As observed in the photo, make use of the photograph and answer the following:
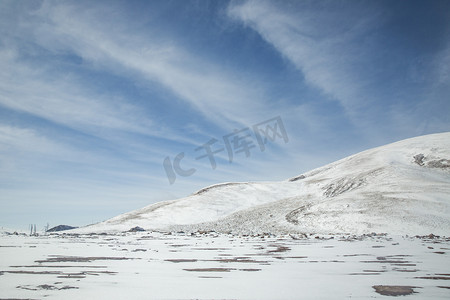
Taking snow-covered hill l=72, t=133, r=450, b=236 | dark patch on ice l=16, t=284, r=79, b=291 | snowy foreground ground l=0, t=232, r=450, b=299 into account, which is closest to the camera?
snowy foreground ground l=0, t=232, r=450, b=299

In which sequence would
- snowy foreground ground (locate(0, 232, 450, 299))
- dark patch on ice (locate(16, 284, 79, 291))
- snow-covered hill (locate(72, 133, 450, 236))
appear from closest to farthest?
1. snowy foreground ground (locate(0, 232, 450, 299))
2. dark patch on ice (locate(16, 284, 79, 291))
3. snow-covered hill (locate(72, 133, 450, 236))

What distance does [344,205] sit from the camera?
3941 centimetres

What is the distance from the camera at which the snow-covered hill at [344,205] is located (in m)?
31.8

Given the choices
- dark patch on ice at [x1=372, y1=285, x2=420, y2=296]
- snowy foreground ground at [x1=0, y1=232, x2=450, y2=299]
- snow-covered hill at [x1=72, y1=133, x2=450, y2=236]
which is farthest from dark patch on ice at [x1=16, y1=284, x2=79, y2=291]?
snow-covered hill at [x1=72, y1=133, x2=450, y2=236]

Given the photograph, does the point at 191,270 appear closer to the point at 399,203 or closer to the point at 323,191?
the point at 399,203

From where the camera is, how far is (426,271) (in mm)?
5988

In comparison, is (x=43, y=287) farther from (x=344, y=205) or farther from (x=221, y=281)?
(x=344, y=205)

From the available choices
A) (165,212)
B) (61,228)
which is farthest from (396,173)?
(61,228)

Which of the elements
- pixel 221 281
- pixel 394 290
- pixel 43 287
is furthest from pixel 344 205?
pixel 43 287

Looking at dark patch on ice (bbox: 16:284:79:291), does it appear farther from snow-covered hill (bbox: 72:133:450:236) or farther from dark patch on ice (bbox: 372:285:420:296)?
snow-covered hill (bbox: 72:133:450:236)

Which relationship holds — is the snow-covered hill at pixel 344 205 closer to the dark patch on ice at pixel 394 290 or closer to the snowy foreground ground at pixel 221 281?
the snowy foreground ground at pixel 221 281

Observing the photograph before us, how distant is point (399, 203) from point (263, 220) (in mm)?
17860

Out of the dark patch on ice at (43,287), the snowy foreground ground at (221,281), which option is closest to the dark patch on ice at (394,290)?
the snowy foreground ground at (221,281)

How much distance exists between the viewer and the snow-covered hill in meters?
31.8
